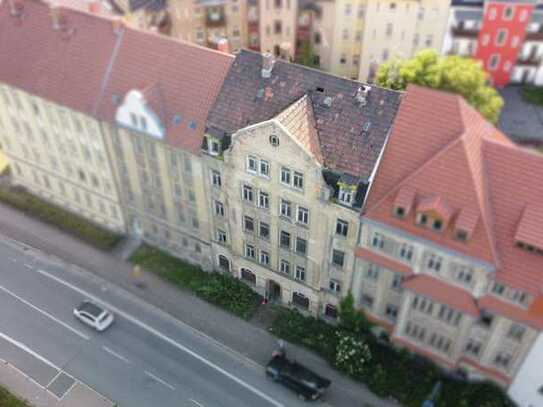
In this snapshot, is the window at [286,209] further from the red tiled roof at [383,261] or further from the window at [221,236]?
the window at [221,236]

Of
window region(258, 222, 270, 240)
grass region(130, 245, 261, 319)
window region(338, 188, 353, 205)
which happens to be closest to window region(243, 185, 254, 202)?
window region(258, 222, 270, 240)

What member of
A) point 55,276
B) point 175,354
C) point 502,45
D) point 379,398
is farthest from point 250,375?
point 502,45

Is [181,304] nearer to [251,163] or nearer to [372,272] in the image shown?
[251,163]

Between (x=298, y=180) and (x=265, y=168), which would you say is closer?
(x=298, y=180)

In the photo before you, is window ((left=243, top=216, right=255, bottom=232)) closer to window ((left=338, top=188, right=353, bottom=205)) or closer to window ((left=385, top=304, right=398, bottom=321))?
window ((left=338, top=188, right=353, bottom=205))

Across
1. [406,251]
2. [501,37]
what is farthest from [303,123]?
[501,37]

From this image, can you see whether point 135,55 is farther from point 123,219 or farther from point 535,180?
point 535,180
